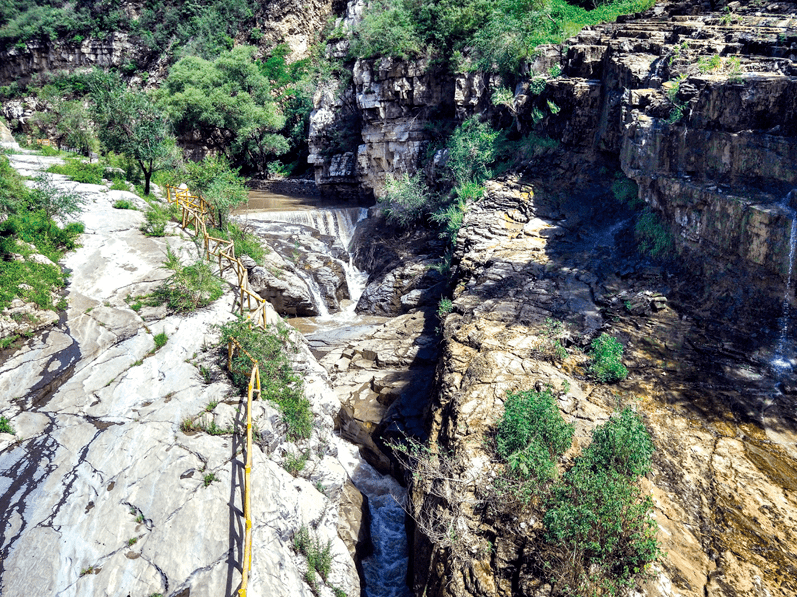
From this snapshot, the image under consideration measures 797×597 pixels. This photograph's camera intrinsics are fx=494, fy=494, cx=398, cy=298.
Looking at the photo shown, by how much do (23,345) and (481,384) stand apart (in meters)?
8.34

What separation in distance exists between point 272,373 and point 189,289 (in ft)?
9.85

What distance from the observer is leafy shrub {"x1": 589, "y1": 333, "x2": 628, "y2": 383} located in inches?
354

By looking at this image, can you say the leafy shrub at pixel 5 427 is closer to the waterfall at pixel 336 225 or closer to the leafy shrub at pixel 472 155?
the waterfall at pixel 336 225

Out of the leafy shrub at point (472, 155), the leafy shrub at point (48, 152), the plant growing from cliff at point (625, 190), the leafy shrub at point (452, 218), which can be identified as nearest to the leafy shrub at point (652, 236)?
the plant growing from cliff at point (625, 190)

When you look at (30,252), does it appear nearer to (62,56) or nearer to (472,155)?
(472,155)

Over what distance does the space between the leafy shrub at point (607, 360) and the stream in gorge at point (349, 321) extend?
435cm

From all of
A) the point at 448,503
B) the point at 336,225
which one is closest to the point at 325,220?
the point at 336,225

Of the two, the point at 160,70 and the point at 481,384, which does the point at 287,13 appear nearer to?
the point at 160,70

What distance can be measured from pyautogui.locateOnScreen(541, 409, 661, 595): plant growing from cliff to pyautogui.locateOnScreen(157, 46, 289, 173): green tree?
2774cm

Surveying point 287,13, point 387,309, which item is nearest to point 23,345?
point 387,309

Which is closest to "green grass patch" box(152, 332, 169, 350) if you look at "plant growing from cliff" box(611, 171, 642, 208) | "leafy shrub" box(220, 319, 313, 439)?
"leafy shrub" box(220, 319, 313, 439)

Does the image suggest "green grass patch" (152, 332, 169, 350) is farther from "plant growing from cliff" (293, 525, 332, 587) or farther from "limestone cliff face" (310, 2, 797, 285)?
"limestone cliff face" (310, 2, 797, 285)

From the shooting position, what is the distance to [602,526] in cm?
610

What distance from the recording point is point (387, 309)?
16875 mm
